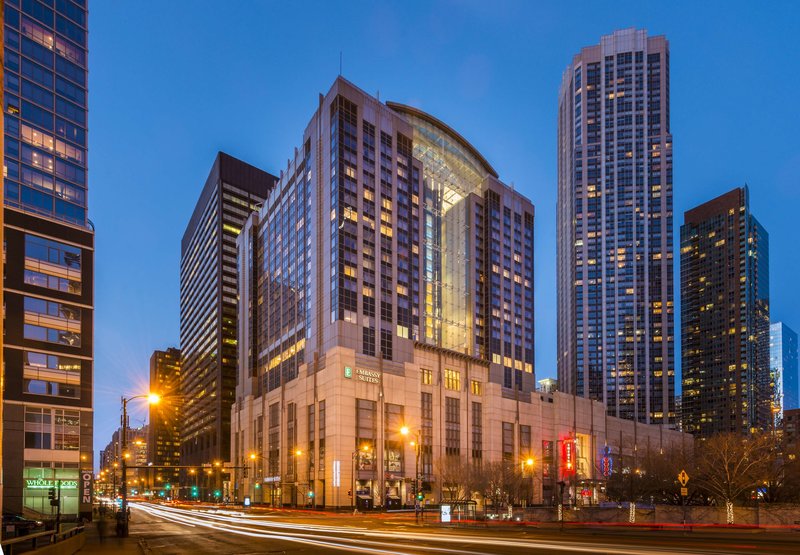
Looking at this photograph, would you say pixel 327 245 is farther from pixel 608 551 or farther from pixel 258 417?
pixel 608 551

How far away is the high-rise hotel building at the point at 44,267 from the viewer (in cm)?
6619

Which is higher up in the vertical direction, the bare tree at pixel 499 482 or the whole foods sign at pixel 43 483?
the whole foods sign at pixel 43 483

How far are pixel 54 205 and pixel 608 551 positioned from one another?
69.5 m

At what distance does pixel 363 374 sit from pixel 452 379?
2387 cm

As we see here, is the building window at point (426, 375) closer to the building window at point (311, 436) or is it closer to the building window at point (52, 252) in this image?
the building window at point (311, 436)

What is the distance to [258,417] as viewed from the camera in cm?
13662

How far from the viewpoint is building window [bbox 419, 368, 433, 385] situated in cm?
11836

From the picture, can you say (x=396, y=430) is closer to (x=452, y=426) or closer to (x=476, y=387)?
(x=452, y=426)

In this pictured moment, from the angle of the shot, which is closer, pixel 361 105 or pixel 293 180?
pixel 361 105

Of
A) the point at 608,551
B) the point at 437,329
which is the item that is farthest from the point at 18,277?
the point at 437,329

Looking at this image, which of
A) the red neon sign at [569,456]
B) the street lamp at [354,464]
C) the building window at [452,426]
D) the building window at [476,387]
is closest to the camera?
the street lamp at [354,464]

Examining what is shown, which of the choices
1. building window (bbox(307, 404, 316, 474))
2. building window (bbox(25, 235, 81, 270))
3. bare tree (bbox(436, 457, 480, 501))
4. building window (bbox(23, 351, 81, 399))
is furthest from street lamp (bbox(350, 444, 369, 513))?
building window (bbox(25, 235, 81, 270))

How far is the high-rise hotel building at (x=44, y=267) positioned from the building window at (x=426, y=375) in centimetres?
5966

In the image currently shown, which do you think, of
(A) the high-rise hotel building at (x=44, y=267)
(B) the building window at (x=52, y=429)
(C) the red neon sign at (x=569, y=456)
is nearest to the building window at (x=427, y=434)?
(C) the red neon sign at (x=569, y=456)
